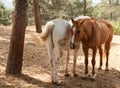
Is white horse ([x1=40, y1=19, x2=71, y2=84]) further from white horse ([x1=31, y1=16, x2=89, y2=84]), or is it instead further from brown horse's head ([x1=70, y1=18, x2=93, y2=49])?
brown horse's head ([x1=70, y1=18, x2=93, y2=49])

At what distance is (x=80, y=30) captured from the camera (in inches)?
233

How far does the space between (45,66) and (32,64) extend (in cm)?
36

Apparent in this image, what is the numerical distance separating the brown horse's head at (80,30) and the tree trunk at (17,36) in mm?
1131

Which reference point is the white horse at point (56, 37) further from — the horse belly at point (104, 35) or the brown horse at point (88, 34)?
the horse belly at point (104, 35)

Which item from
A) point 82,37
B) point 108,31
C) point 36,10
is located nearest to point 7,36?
point 36,10

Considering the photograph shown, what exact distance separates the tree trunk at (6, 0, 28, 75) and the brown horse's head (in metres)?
1.13

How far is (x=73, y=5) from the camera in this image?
44375 millimetres

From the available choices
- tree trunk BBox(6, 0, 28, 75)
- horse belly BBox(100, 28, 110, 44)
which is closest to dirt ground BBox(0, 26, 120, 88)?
tree trunk BBox(6, 0, 28, 75)

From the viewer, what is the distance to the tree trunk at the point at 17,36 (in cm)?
618

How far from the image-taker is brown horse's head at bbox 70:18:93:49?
5792 mm

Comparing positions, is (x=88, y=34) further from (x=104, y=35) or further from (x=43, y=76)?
(x=43, y=76)

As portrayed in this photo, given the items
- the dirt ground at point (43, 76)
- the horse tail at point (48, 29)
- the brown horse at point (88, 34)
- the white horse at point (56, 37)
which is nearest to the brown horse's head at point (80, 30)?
the brown horse at point (88, 34)

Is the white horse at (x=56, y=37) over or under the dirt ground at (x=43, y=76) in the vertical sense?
over

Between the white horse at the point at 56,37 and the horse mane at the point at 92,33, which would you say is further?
the horse mane at the point at 92,33
